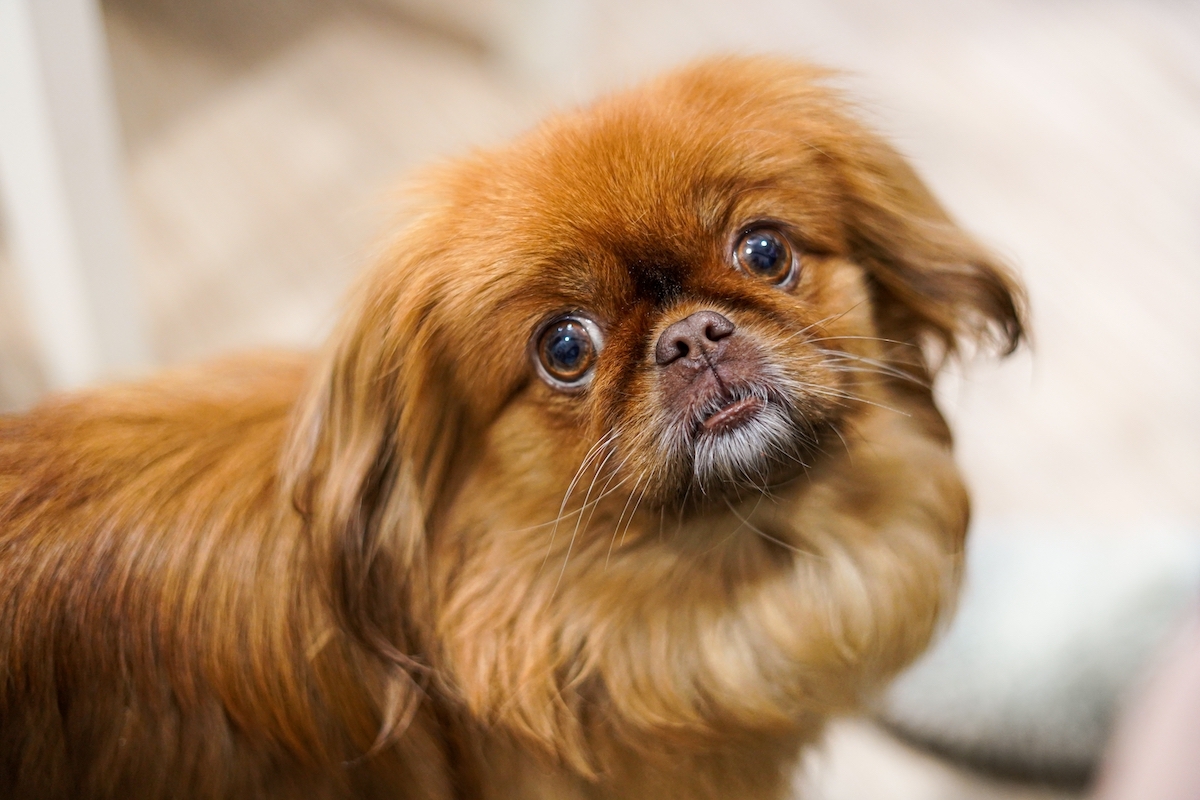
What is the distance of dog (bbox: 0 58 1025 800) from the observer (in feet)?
3.03

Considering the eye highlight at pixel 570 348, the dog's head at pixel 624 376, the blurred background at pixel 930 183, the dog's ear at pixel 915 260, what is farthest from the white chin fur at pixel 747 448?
the blurred background at pixel 930 183

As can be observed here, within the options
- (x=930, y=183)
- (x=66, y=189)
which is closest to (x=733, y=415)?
(x=66, y=189)

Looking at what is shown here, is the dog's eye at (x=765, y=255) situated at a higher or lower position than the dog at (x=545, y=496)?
higher

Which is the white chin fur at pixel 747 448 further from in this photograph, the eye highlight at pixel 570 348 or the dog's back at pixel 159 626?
the dog's back at pixel 159 626

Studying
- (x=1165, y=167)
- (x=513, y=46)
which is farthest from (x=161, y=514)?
(x=1165, y=167)

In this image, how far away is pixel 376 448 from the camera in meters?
0.99

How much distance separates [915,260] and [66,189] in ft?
3.71

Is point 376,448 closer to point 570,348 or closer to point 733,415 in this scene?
point 570,348

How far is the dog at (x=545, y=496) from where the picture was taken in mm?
924

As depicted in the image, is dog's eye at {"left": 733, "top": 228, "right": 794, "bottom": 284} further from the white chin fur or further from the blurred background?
the blurred background

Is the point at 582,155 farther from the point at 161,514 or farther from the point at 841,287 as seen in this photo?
the point at 161,514

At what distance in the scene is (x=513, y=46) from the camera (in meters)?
2.29

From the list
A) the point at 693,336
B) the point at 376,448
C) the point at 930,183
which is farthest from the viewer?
the point at 930,183

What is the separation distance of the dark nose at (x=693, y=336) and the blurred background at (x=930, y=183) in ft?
1.17
